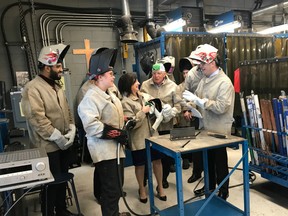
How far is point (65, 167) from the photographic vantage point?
2.55 metres

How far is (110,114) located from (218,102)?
1.04 meters

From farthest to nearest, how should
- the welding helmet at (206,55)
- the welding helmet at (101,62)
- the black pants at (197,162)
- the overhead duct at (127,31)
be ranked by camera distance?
1. the overhead duct at (127,31)
2. the black pants at (197,162)
3. the welding helmet at (206,55)
4. the welding helmet at (101,62)

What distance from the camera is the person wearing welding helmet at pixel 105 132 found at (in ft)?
A: 6.47

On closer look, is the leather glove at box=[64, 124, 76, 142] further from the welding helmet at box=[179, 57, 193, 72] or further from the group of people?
the welding helmet at box=[179, 57, 193, 72]

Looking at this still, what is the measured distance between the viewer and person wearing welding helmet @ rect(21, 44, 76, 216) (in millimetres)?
2217

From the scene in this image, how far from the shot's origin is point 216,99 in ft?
8.11

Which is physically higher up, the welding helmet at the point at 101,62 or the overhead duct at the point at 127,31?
the overhead duct at the point at 127,31

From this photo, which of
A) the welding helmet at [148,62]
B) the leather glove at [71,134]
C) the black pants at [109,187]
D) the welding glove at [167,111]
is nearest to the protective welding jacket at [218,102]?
the welding glove at [167,111]

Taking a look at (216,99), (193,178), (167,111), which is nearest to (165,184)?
(193,178)

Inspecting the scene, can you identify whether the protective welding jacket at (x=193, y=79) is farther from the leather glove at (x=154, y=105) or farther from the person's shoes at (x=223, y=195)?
the person's shoes at (x=223, y=195)

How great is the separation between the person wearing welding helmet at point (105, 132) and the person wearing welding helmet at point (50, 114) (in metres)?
0.43

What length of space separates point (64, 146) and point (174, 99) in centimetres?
135

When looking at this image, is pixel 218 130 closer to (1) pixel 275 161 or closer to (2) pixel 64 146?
(1) pixel 275 161

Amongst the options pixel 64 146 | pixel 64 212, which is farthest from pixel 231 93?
pixel 64 212
